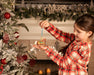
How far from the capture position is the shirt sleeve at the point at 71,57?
49.3 inches

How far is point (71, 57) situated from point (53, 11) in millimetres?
1833

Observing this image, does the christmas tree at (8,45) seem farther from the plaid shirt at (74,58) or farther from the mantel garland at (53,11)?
the mantel garland at (53,11)

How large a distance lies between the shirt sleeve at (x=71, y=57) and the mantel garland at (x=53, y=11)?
1735 mm

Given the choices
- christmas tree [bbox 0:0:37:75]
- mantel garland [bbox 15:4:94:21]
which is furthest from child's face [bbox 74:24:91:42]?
mantel garland [bbox 15:4:94:21]

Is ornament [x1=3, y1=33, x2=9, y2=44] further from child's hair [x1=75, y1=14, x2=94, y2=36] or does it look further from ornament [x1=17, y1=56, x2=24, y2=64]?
child's hair [x1=75, y1=14, x2=94, y2=36]

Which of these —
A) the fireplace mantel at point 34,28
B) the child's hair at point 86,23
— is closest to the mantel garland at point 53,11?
the fireplace mantel at point 34,28

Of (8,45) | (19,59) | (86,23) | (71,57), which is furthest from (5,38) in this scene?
(86,23)

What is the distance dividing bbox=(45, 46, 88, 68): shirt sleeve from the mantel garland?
173 cm

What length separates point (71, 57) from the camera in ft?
4.11

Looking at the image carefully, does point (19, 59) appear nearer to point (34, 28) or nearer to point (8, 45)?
point (8, 45)

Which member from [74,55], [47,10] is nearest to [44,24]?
[74,55]

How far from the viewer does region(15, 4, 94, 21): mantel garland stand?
290 centimetres

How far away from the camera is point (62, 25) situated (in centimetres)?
308

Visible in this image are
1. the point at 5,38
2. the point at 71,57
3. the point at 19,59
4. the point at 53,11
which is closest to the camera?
the point at 71,57
